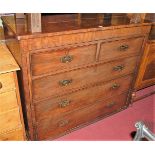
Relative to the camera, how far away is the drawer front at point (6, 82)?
4.63ft

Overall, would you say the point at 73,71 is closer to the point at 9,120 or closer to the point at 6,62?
the point at 6,62

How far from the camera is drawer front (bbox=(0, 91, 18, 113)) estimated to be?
1486 mm

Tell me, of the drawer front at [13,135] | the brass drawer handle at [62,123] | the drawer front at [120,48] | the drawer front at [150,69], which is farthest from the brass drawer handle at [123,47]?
the drawer front at [13,135]

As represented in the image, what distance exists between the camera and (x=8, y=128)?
1.68 meters

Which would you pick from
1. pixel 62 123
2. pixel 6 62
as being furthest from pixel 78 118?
pixel 6 62

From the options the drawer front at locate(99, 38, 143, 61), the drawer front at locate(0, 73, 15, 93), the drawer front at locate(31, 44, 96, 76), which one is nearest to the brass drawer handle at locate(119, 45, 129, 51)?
the drawer front at locate(99, 38, 143, 61)

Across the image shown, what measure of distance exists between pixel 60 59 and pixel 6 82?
0.47m

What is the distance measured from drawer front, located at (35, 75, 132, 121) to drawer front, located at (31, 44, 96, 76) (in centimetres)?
34

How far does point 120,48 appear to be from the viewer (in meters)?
1.92

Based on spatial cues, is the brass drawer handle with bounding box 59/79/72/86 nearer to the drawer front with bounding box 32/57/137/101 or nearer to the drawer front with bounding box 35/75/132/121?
the drawer front with bounding box 32/57/137/101

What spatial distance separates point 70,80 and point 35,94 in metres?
0.35
